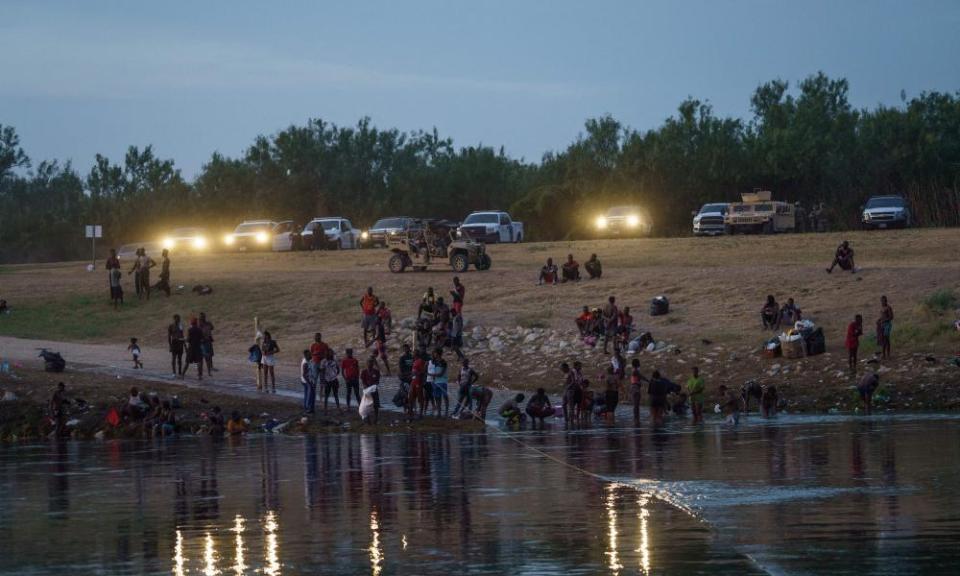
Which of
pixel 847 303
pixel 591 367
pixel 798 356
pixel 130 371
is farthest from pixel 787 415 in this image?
pixel 130 371

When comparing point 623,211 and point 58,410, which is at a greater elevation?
point 623,211

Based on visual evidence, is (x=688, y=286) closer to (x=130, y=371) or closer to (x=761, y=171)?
(x=130, y=371)

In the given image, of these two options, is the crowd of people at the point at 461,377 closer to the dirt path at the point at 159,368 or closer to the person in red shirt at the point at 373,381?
the person in red shirt at the point at 373,381

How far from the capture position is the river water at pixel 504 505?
648 inches

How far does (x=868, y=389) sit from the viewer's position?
35250mm

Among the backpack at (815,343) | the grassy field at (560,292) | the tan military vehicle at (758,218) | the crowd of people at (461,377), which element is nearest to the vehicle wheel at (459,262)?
the grassy field at (560,292)

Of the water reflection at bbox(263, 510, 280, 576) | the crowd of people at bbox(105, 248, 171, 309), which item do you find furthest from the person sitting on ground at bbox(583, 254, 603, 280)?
the water reflection at bbox(263, 510, 280, 576)

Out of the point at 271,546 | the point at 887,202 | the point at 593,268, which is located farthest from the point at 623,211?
the point at 271,546

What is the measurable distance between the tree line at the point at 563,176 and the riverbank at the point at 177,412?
142ft

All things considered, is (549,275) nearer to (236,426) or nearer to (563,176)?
(236,426)

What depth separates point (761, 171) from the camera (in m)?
86.4

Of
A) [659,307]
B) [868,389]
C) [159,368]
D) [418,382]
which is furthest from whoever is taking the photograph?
[659,307]

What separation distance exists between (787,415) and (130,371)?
59.2 ft

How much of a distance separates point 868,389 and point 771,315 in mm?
7355
